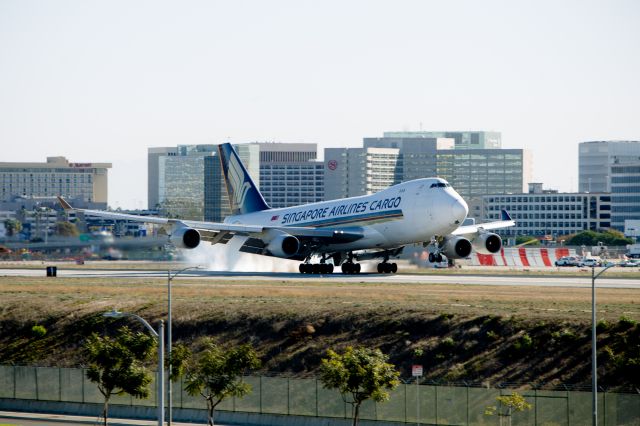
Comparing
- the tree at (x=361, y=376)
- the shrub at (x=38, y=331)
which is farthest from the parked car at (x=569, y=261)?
the tree at (x=361, y=376)

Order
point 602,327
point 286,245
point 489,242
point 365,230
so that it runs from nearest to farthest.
Answer: 1. point 602,327
2. point 365,230
3. point 286,245
4. point 489,242

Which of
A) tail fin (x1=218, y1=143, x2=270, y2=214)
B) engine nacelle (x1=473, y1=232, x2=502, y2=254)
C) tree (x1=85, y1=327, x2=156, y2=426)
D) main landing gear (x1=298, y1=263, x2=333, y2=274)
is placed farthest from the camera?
tail fin (x1=218, y1=143, x2=270, y2=214)

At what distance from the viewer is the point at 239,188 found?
10725cm

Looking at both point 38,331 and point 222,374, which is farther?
point 38,331

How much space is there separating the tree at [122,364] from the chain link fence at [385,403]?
4083 millimetres

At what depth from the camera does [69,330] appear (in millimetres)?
67750

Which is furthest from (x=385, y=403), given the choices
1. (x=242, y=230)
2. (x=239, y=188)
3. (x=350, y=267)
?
(x=239, y=188)

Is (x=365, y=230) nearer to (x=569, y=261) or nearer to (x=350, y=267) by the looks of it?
(x=350, y=267)

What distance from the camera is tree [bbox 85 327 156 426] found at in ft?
166

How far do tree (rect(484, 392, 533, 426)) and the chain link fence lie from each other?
399mm

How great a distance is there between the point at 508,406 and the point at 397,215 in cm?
3813

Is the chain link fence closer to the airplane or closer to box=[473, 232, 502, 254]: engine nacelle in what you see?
the airplane

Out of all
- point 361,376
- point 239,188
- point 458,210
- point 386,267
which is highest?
point 239,188

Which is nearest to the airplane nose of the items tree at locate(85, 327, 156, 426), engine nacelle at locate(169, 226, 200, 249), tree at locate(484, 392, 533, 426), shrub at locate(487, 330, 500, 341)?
engine nacelle at locate(169, 226, 200, 249)
